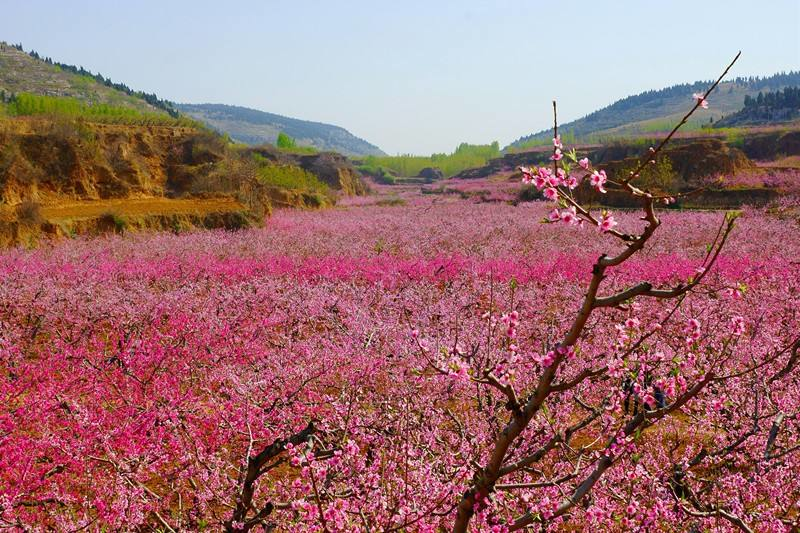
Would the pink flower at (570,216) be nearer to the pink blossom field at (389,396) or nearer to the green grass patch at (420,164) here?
the pink blossom field at (389,396)

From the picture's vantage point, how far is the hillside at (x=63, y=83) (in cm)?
14362

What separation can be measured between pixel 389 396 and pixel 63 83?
622 feet

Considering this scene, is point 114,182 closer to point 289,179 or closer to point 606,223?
point 289,179

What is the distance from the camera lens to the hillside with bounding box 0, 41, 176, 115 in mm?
143625

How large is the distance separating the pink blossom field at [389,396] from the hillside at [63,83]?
14177 centimetres

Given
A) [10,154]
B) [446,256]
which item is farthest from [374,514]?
[10,154]

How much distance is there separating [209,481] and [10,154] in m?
29.3

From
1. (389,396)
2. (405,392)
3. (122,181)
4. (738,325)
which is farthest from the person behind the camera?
(122,181)

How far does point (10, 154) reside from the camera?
2652 cm

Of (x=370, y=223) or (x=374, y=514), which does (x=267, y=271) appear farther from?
(x=370, y=223)

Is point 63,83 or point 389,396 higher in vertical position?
point 63,83

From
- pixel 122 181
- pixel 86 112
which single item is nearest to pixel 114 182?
pixel 122 181

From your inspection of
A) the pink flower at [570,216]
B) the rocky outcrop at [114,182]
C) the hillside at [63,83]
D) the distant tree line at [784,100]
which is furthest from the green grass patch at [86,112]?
the distant tree line at [784,100]

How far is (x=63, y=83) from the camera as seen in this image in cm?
15538
